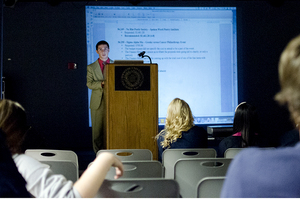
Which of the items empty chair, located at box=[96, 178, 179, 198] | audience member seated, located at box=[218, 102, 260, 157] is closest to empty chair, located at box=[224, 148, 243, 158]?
audience member seated, located at box=[218, 102, 260, 157]

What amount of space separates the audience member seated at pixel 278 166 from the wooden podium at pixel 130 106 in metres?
2.37

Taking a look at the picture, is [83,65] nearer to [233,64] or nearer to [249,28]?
[233,64]

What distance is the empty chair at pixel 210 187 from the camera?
1.36 metres

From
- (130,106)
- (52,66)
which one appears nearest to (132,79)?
(130,106)

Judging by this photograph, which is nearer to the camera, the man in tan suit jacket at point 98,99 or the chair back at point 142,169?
the chair back at point 142,169

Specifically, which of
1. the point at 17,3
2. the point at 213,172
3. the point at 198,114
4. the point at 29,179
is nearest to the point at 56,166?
the point at 29,179

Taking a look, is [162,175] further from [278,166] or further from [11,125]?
[278,166]

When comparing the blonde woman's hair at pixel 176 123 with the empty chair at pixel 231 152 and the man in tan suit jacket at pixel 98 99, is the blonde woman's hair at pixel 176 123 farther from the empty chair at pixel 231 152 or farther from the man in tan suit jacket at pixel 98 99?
the man in tan suit jacket at pixel 98 99

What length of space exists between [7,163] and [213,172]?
1.25 metres

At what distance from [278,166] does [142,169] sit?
4.08 feet

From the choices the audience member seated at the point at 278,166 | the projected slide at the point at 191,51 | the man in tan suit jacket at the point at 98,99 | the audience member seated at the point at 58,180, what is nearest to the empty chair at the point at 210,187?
the audience member seated at the point at 58,180

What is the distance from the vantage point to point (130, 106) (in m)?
3.05

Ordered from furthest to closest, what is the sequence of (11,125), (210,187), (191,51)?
1. (191,51)
2. (210,187)
3. (11,125)

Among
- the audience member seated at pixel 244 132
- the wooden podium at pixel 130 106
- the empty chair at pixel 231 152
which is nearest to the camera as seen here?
the empty chair at pixel 231 152
